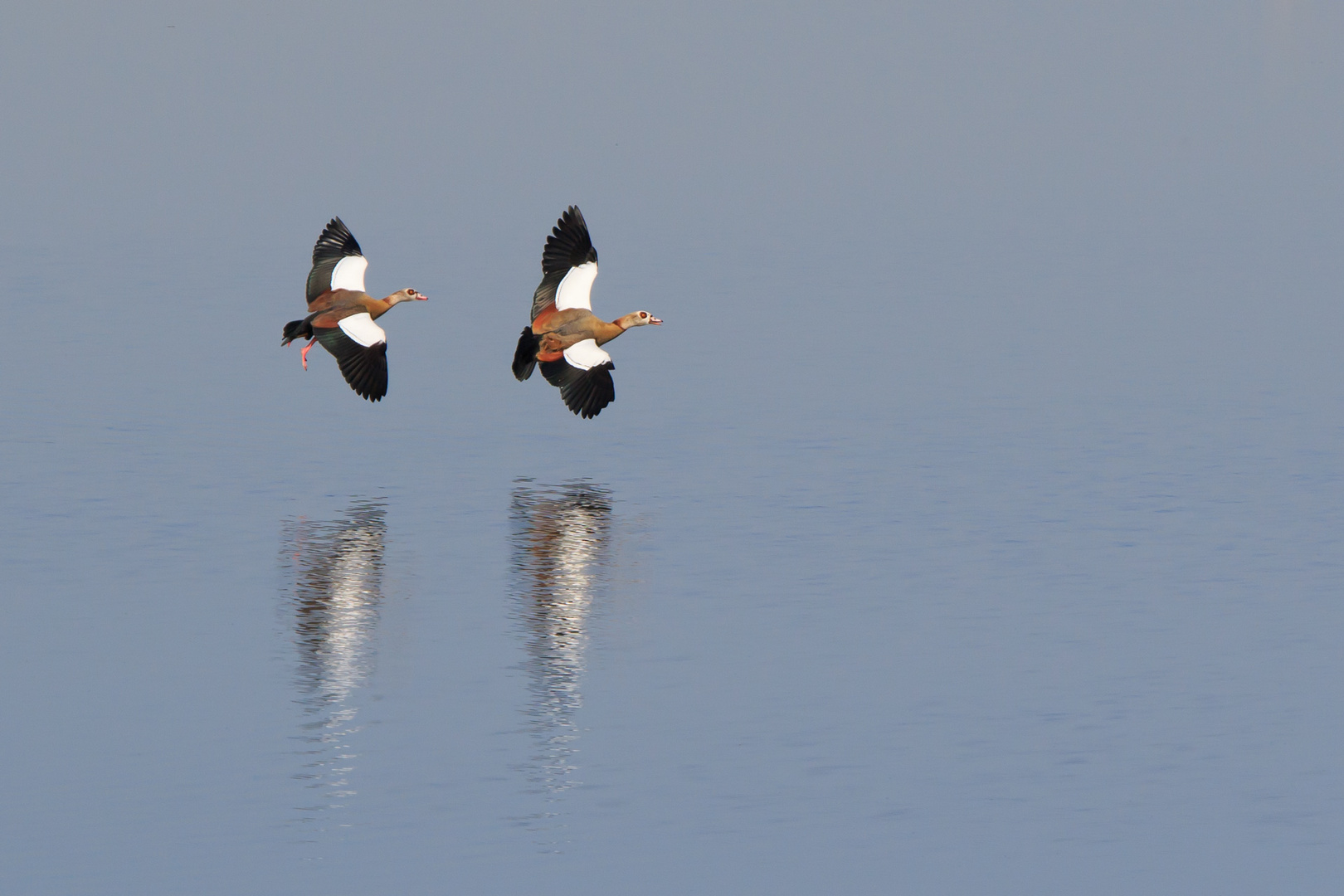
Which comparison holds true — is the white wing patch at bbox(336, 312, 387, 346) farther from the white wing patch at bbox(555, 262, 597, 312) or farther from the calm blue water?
the white wing patch at bbox(555, 262, 597, 312)

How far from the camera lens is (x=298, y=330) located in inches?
1512

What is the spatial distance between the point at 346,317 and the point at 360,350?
74 cm

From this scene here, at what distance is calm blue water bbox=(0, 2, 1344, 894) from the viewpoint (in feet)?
80.7

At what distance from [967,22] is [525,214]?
4798 cm

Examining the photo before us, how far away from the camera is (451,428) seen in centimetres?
4350

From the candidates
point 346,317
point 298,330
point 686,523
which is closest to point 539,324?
point 346,317

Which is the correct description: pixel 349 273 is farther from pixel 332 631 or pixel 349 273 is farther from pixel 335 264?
pixel 332 631

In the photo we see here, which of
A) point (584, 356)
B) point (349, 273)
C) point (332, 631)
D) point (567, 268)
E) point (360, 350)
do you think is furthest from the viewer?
point (567, 268)

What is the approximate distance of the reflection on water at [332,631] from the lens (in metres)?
25.7

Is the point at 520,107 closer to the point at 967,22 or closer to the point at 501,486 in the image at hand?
the point at 967,22

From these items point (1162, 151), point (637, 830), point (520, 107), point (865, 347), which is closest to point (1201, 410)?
point (865, 347)

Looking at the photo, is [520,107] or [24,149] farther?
[520,107]

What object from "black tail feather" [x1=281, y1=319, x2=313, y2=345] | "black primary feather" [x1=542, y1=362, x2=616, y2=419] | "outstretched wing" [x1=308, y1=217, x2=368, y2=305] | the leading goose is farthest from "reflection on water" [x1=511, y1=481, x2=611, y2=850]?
"outstretched wing" [x1=308, y1=217, x2=368, y2=305]

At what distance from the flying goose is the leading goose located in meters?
2.17
